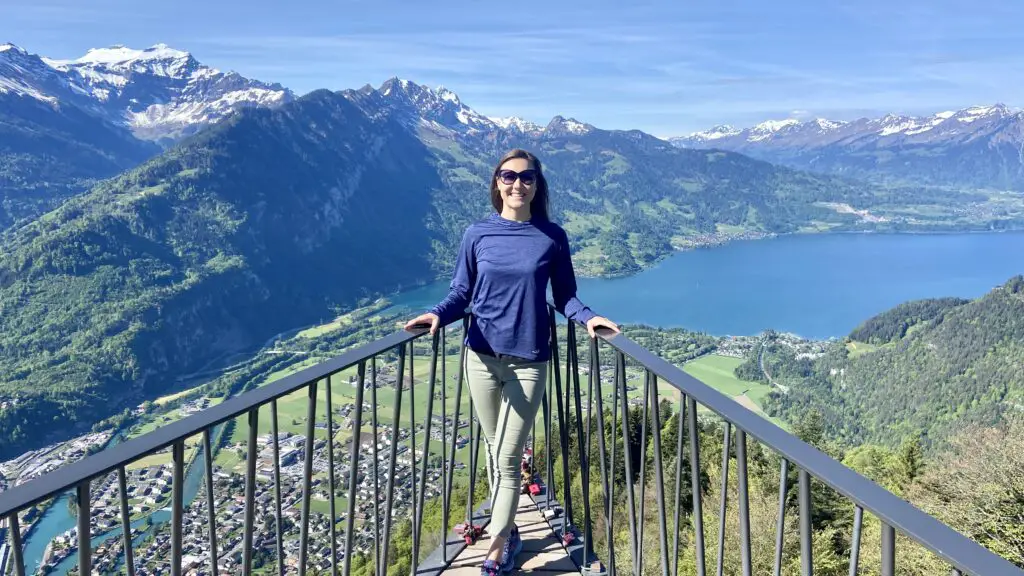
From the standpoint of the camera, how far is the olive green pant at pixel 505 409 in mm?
3406

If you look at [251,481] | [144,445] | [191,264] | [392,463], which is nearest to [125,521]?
[144,445]

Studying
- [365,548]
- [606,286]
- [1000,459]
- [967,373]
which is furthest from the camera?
[606,286]

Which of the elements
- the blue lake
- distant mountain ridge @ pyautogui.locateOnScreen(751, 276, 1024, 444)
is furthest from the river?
distant mountain ridge @ pyautogui.locateOnScreen(751, 276, 1024, 444)

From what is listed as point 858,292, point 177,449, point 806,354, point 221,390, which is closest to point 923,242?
point 858,292

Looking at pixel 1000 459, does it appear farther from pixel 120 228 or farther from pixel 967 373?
pixel 120 228

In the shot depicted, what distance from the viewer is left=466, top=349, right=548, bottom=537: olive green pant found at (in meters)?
3.41

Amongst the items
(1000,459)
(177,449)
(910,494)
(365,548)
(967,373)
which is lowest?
(967,373)

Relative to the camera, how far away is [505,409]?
137 inches

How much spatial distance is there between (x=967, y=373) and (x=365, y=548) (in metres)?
83.8

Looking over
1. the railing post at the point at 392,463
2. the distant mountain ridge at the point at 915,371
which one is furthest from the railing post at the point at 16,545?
the distant mountain ridge at the point at 915,371

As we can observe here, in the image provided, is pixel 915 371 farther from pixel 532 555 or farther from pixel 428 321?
pixel 428 321

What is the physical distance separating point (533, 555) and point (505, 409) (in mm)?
1192

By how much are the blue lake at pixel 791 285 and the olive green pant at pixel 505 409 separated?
3046 inches

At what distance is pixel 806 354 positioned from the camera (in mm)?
87562
